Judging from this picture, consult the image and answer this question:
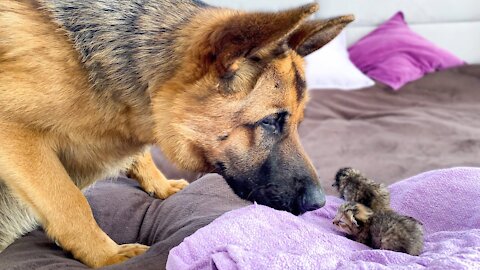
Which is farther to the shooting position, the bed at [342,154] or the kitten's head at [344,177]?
the kitten's head at [344,177]

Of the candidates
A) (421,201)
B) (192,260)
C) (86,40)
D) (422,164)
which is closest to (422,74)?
(422,164)

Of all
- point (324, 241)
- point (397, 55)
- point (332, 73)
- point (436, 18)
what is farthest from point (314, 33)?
point (436, 18)

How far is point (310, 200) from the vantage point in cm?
137

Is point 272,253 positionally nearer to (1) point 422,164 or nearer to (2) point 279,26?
(2) point 279,26

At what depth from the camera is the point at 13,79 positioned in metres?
1.42

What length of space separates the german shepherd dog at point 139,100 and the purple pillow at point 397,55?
248 centimetres

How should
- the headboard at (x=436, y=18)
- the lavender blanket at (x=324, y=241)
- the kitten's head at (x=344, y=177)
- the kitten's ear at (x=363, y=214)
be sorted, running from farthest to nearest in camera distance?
the headboard at (x=436, y=18) → the kitten's head at (x=344, y=177) → the kitten's ear at (x=363, y=214) → the lavender blanket at (x=324, y=241)

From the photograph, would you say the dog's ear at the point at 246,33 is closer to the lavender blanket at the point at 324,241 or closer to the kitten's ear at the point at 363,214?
the lavender blanket at the point at 324,241

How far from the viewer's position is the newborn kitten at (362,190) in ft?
4.80

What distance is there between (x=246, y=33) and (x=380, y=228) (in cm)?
53

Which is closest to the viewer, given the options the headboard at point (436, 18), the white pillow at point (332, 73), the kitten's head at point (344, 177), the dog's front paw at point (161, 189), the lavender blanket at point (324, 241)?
the lavender blanket at point (324, 241)

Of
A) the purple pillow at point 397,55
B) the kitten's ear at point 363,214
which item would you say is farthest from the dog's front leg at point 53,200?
the purple pillow at point 397,55

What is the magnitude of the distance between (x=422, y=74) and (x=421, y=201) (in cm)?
268

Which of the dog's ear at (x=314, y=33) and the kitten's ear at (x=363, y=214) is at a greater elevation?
the dog's ear at (x=314, y=33)
